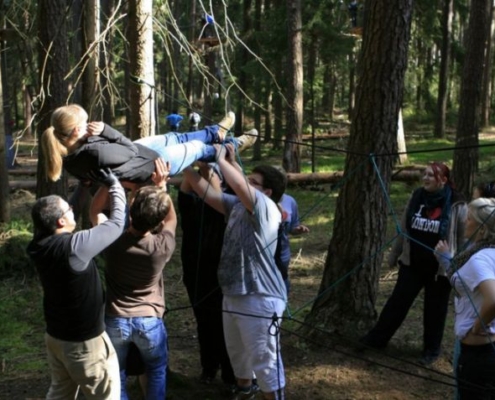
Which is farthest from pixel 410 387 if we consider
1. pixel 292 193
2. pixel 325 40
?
pixel 325 40

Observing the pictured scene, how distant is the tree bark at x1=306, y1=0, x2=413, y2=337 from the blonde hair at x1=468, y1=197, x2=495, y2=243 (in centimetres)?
135

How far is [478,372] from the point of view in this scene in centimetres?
275

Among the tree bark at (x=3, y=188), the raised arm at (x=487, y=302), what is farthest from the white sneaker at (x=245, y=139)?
the tree bark at (x=3, y=188)

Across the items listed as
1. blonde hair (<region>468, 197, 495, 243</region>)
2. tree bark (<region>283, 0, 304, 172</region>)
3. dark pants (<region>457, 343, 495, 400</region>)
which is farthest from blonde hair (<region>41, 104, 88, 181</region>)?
tree bark (<region>283, 0, 304, 172</region>)

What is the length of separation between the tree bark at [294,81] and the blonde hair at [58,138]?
10554 mm

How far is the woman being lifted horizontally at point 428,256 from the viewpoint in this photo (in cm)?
420

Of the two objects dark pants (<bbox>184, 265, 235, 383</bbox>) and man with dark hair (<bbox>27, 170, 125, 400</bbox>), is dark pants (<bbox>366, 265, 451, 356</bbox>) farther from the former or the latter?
man with dark hair (<bbox>27, 170, 125, 400</bbox>)

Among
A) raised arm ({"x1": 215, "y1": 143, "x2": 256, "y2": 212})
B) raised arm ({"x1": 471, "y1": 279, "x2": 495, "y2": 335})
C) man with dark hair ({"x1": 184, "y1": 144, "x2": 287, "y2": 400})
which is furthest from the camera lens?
man with dark hair ({"x1": 184, "y1": 144, "x2": 287, "y2": 400})

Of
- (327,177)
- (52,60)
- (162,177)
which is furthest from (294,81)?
(162,177)

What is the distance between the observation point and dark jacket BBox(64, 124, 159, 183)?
2961 millimetres

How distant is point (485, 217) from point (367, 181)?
1.60 meters

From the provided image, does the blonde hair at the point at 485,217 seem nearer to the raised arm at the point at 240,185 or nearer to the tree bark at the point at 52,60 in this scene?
the raised arm at the point at 240,185

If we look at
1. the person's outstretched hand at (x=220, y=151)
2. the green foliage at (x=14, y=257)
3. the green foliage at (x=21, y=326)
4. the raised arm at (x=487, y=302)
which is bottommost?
the green foliage at (x=21, y=326)

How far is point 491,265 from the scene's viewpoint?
261 centimetres
